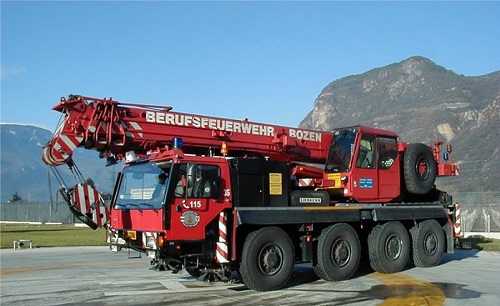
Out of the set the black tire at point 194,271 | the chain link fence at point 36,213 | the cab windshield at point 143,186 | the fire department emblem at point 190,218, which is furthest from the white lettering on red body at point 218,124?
the chain link fence at point 36,213

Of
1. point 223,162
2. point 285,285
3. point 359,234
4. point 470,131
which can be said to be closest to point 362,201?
point 359,234

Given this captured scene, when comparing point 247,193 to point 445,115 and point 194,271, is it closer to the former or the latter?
point 194,271

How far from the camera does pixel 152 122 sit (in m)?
Answer: 11.7

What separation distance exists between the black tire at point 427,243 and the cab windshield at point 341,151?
115 inches

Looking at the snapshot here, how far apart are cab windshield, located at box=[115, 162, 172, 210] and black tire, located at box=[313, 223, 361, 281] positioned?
12.5ft

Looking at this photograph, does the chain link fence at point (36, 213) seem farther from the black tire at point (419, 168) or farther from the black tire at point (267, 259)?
the black tire at point (267, 259)

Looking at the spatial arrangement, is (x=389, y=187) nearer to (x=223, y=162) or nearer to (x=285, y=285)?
(x=285, y=285)

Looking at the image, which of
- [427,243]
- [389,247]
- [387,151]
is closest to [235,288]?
[389,247]

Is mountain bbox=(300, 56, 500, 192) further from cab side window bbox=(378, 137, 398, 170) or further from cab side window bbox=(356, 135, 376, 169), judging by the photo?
cab side window bbox=(356, 135, 376, 169)

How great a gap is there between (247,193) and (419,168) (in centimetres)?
559

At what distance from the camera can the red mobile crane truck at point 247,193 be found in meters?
10.7

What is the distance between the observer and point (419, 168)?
580 inches

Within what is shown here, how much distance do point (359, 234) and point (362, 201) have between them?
2.96 ft

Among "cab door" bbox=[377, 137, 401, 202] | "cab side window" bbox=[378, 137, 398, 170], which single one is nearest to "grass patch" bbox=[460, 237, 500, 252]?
"cab door" bbox=[377, 137, 401, 202]
